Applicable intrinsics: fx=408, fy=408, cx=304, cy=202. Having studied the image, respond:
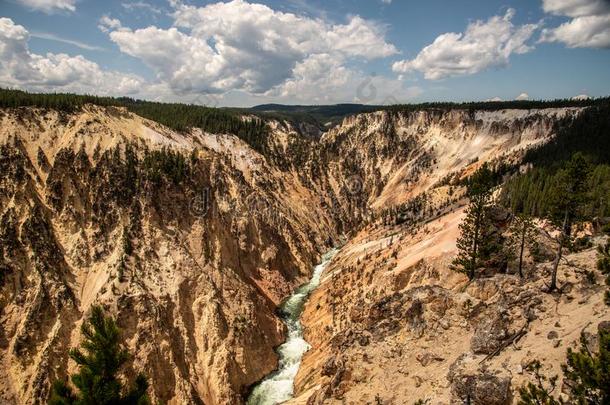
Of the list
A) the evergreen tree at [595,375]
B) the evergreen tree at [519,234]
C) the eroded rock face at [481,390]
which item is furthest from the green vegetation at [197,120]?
the evergreen tree at [595,375]

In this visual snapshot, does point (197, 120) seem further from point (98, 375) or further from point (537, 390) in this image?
point (537, 390)

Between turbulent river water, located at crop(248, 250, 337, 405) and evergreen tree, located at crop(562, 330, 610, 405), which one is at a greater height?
evergreen tree, located at crop(562, 330, 610, 405)

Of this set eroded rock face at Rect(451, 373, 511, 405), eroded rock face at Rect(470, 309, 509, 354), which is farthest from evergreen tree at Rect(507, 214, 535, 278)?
eroded rock face at Rect(451, 373, 511, 405)

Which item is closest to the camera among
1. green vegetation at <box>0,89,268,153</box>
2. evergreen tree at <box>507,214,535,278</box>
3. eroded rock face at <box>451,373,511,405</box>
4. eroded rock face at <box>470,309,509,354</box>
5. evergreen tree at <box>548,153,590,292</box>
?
eroded rock face at <box>451,373,511,405</box>

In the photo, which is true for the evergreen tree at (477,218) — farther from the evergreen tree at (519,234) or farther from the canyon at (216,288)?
the canyon at (216,288)

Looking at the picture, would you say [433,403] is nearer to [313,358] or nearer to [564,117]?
[313,358]

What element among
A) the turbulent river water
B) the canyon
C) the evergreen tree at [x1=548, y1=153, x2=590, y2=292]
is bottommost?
the turbulent river water

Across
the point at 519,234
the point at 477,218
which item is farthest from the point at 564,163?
the point at 477,218

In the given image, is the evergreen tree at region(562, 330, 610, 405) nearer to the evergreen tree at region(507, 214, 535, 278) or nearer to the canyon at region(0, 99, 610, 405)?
the canyon at region(0, 99, 610, 405)
